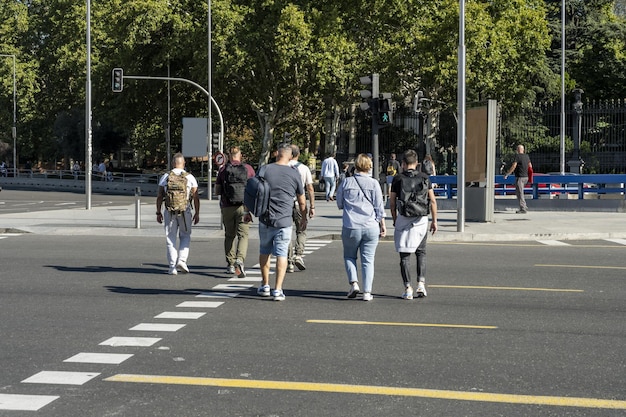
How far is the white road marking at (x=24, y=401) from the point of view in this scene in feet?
21.4

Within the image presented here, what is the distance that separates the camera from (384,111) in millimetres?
22375

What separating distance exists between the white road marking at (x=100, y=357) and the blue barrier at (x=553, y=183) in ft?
74.0

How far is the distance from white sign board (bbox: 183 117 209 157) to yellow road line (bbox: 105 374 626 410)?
2572 centimetres

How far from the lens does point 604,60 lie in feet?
191

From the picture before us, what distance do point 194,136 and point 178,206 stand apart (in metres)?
20.5

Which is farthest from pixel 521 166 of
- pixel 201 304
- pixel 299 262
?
pixel 201 304

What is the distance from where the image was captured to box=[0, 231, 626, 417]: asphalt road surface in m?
6.68

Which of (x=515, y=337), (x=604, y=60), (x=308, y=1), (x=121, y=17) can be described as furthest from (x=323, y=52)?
(x=515, y=337)

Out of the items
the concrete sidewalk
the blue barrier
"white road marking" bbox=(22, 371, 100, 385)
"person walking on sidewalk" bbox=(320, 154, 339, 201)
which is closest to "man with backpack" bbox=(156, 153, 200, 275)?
"white road marking" bbox=(22, 371, 100, 385)

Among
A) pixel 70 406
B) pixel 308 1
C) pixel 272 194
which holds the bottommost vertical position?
pixel 70 406

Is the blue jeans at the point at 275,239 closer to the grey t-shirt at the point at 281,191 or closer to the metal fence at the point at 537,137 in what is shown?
the grey t-shirt at the point at 281,191

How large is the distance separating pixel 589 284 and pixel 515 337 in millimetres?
4304

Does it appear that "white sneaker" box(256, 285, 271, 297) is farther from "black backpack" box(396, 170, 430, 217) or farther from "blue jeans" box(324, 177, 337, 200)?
"blue jeans" box(324, 177, 337, 200)

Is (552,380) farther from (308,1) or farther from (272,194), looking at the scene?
(308,1)
